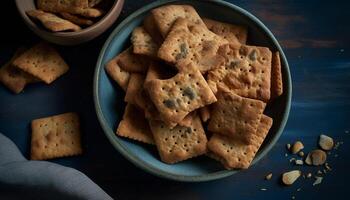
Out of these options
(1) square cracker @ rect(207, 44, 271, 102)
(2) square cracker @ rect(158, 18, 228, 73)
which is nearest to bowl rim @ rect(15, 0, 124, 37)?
(2) square cracker @ rect(158, 18, 228, 73)

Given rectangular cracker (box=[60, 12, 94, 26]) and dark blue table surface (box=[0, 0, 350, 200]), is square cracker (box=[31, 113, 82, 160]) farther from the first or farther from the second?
rectangular cracker (box=[60, 12, 94, 26])

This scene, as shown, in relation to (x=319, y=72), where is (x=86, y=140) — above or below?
below

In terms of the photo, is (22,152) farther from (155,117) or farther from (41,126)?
(155,117)

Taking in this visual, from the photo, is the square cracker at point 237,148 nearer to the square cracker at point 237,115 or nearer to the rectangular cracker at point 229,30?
the square cracker at point 237,115

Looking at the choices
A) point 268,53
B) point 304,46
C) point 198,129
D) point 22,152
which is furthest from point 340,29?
point 22,152

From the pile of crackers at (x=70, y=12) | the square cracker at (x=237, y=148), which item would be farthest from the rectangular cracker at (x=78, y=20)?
the square cracker at (x=237, y=148)

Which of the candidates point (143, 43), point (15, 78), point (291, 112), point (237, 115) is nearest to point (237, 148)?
point (237, 115)
